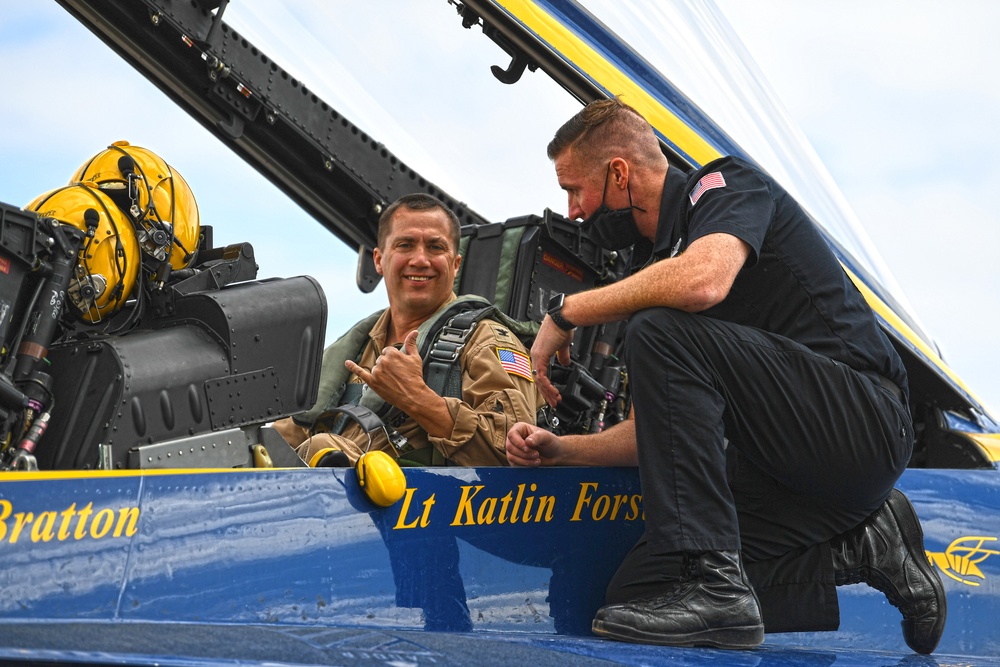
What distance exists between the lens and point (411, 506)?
77.0 inches

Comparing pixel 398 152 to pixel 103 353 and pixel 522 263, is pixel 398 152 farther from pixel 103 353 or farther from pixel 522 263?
pixel 103 353

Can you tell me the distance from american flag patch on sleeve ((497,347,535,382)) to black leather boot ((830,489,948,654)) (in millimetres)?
792

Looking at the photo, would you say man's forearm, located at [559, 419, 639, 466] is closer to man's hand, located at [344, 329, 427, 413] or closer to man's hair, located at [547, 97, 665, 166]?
man's hand, located at [344, 329, 427, 413]

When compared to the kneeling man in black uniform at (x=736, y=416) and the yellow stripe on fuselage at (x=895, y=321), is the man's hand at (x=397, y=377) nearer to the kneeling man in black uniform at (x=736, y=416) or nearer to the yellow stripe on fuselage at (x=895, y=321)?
the kneeling man in black uniform at (x=736, y=416)

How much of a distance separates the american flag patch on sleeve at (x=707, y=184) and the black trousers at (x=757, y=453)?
271 millimetres

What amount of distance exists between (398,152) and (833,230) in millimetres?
1489

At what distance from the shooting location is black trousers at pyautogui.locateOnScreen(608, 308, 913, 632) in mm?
1885

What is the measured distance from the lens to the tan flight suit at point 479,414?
7.54ft

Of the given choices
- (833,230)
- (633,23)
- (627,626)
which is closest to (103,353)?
(627,626)

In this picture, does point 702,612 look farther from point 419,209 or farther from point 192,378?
point 419,209

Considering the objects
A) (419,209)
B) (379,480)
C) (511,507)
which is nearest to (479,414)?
(511,507)

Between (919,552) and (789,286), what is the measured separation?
620 millimetres

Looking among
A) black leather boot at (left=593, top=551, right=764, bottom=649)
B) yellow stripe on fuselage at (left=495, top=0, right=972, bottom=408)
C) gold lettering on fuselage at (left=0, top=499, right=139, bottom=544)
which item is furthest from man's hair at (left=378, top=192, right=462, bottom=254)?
gold lettering on fuselage at (left=0, top=499, right=139, bottom=544)

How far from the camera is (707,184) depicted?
2.10 metres
